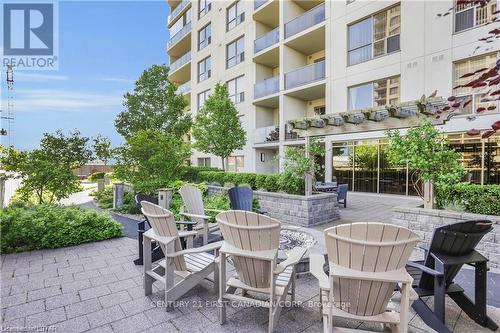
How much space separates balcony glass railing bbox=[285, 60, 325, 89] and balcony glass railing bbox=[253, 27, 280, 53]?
2527mm

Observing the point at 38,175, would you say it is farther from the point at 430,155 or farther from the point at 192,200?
the point at 430,155

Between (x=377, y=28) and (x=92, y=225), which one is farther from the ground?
(x=377, y=28)

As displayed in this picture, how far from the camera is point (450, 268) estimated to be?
2748 mm

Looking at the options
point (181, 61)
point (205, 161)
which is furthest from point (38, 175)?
point (181, 61)

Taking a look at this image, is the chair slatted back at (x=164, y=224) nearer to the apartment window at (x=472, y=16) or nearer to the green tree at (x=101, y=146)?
the apartment window at (x=472, y=16)

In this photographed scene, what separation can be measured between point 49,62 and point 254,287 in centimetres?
641

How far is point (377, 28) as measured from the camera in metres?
11.6

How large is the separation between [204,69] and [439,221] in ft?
68.1

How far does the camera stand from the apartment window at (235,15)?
1814cm

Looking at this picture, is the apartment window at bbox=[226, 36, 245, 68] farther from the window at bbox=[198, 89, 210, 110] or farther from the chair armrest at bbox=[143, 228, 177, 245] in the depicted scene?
the chair armrest at bbox=[143, 228, 177, 245]

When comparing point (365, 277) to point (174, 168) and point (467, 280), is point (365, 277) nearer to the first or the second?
point (467, 280)

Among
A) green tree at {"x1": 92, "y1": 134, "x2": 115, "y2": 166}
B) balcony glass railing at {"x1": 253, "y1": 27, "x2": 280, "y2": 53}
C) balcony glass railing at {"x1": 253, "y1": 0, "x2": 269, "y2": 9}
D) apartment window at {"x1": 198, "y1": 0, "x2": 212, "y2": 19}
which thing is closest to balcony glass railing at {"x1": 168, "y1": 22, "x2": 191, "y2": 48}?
apartment window at {"x1": 198, "y1": 0, "x2": 212, "y2": 19}

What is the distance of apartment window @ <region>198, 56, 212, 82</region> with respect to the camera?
21.4 meters

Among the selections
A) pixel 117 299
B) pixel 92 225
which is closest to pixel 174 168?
pixel 92 225
